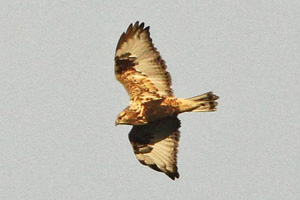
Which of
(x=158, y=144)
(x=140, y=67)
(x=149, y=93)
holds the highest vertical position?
(x=140, y=67)

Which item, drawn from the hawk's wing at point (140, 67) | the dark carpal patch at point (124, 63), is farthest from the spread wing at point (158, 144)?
the dark carpal patch at point (124, 63)

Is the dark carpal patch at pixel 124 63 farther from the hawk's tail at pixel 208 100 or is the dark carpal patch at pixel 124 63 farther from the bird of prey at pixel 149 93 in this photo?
the hawk's tail at pixel 208 100

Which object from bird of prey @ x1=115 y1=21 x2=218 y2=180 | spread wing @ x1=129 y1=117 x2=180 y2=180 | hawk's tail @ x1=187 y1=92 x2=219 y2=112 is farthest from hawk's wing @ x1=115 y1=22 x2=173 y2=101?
spread wing @ x1=129 y1=117 x2=180 y2=180

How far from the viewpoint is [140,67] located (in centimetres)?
1434

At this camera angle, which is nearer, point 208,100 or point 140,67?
point 208,100

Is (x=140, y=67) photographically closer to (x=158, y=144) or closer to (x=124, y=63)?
(x=124, y=63)

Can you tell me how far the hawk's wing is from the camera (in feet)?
46.5

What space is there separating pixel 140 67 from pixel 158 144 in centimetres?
166

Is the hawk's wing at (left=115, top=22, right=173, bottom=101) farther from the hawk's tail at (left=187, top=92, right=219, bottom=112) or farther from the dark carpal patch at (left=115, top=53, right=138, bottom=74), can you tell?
the hawk's tail at (left=187, top=92, right=219, bottom=112)

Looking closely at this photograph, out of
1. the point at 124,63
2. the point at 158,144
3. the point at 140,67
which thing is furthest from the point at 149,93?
the point at 158,144

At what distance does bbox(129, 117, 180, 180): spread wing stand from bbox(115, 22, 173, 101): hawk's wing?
2.33 ft

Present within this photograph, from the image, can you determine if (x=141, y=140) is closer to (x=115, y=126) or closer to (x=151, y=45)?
(x=115, y=126)

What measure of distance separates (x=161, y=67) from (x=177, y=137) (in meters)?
1.52

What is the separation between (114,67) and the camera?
1436 centimetres
